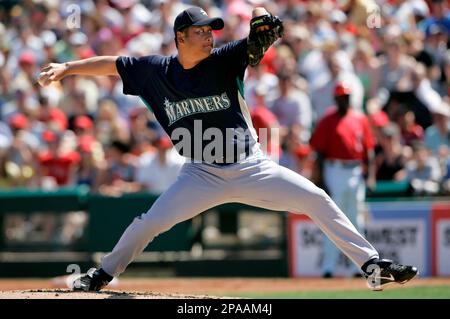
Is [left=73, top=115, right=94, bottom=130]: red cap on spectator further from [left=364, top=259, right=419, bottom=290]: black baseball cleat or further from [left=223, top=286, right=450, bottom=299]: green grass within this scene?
[left=364, top=259, right=419, bottom=290]: black baseball cleat

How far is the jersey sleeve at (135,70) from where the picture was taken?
7.07 metres

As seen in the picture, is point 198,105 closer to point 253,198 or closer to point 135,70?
Result: point 135,70

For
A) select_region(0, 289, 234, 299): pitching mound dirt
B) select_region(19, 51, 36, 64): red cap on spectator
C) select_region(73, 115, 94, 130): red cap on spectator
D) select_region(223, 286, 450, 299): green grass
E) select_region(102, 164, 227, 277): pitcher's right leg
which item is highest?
select_region(19, 51, 36, 64): red cap on spectator

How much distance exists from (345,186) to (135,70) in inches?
186

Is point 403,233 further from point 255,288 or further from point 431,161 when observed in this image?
point 255,288

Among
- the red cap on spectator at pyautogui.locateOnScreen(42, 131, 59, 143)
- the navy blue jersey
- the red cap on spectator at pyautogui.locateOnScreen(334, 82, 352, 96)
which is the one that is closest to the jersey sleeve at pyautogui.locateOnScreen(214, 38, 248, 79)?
the navy blue jersey

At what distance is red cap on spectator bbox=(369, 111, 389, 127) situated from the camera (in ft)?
40.4

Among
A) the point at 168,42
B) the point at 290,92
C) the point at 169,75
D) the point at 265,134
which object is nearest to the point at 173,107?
the point at 169,75

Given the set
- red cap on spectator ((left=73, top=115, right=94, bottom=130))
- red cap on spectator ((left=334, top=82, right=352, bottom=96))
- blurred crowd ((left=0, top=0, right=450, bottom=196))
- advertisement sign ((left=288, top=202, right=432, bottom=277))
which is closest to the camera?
red cap on spectator ((left=334, top=82, right=352, bottom=96))

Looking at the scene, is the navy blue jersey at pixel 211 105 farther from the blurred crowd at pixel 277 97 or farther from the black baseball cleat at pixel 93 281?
the blurred crowd at pixel 277 97

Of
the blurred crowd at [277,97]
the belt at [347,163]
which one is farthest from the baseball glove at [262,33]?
the blurred crowd at [277,97]

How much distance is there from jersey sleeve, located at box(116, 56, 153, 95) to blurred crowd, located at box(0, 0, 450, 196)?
5.22 m

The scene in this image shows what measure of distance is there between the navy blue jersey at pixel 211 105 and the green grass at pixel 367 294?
2.31m

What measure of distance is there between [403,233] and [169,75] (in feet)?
18.7
